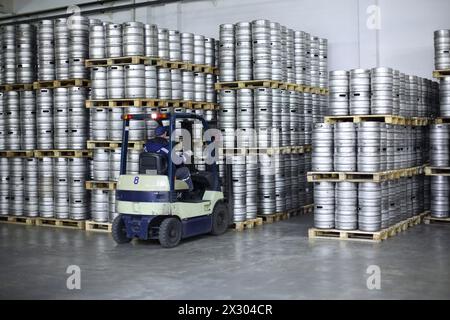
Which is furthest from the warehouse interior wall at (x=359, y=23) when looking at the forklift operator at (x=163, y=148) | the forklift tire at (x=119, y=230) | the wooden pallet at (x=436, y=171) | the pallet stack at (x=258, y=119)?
the forklift tire at (x=119, y=230)

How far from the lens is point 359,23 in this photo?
44.7ft

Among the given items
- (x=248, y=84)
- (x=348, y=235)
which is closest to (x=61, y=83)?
(x=248, y=84)

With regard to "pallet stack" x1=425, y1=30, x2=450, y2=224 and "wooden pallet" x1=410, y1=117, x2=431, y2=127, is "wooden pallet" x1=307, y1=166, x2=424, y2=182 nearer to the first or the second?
"wooden pallet" x1=410, y1=117, x2=431, y2=127

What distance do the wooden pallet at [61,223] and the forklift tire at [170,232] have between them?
8.81ft

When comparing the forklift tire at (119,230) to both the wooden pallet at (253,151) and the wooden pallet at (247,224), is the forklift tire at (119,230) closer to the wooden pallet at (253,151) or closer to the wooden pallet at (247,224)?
the wooden pallet at (247,224)

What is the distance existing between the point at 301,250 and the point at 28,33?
6836 mm

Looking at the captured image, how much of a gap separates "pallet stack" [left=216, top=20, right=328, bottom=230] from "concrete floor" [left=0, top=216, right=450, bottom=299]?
3.32ft

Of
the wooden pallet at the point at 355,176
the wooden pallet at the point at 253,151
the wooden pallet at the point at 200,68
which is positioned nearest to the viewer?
the wooden pallet at the point at 355,176

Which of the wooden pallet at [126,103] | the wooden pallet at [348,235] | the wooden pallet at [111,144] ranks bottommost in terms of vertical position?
the wooden pallet at [348,235]

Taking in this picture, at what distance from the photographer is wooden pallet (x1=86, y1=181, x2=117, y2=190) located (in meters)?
10.4

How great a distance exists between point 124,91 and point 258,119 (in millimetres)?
2493

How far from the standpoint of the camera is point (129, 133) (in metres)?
10.2

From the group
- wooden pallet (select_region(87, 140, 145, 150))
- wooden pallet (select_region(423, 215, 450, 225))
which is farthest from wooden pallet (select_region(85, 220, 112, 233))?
wooden pallet (select_region(423, 215, 450, 225))

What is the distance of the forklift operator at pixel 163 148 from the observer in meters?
9.02
